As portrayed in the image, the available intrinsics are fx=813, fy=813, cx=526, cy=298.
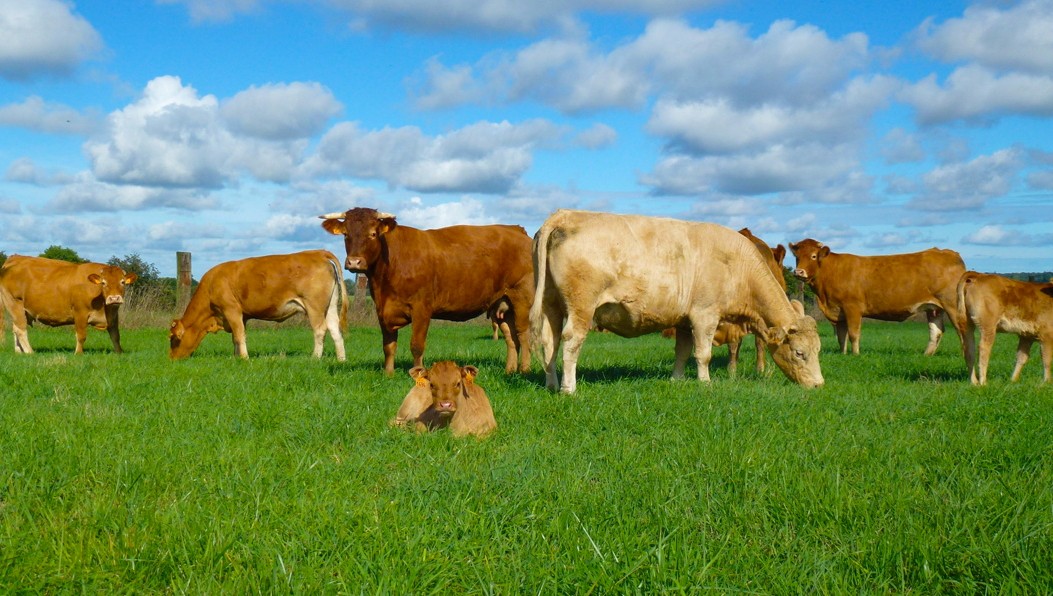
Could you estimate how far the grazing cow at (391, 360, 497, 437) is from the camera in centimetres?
609

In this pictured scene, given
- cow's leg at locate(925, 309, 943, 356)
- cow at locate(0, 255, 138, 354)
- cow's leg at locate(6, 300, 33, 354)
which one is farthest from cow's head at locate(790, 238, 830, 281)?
cow's leg at locate(6, 300, 33, 354)

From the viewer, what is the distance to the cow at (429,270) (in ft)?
31.0

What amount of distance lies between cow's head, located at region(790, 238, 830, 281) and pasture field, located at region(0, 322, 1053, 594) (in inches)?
358

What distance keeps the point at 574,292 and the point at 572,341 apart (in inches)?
20.5

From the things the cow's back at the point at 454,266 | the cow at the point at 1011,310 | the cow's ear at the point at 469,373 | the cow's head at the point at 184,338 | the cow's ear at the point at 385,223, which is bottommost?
the cow's head at the point at 184,338

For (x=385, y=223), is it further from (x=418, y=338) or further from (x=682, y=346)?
(x=682, y=346)

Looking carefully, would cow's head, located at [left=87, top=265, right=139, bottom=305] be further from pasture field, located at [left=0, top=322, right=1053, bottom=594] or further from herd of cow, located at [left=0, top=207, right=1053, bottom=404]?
pasture field, located at [left=0, top=322, right=1053, bottom=594]

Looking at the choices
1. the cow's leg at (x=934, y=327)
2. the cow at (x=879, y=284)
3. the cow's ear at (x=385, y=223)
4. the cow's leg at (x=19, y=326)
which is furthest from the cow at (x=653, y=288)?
the cow's leg at (x=19, y=326)

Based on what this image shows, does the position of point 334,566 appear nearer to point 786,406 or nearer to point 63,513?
point 63,513

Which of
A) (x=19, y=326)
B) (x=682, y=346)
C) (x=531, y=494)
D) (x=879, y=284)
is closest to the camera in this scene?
(x=531, y=494)

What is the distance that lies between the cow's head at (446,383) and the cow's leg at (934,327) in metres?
12.5

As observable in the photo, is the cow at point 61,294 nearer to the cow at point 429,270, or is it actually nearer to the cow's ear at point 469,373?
the cow at point 429,270

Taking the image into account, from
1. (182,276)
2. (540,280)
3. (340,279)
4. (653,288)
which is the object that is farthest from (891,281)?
(182,276)

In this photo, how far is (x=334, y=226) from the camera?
968 centimetres
